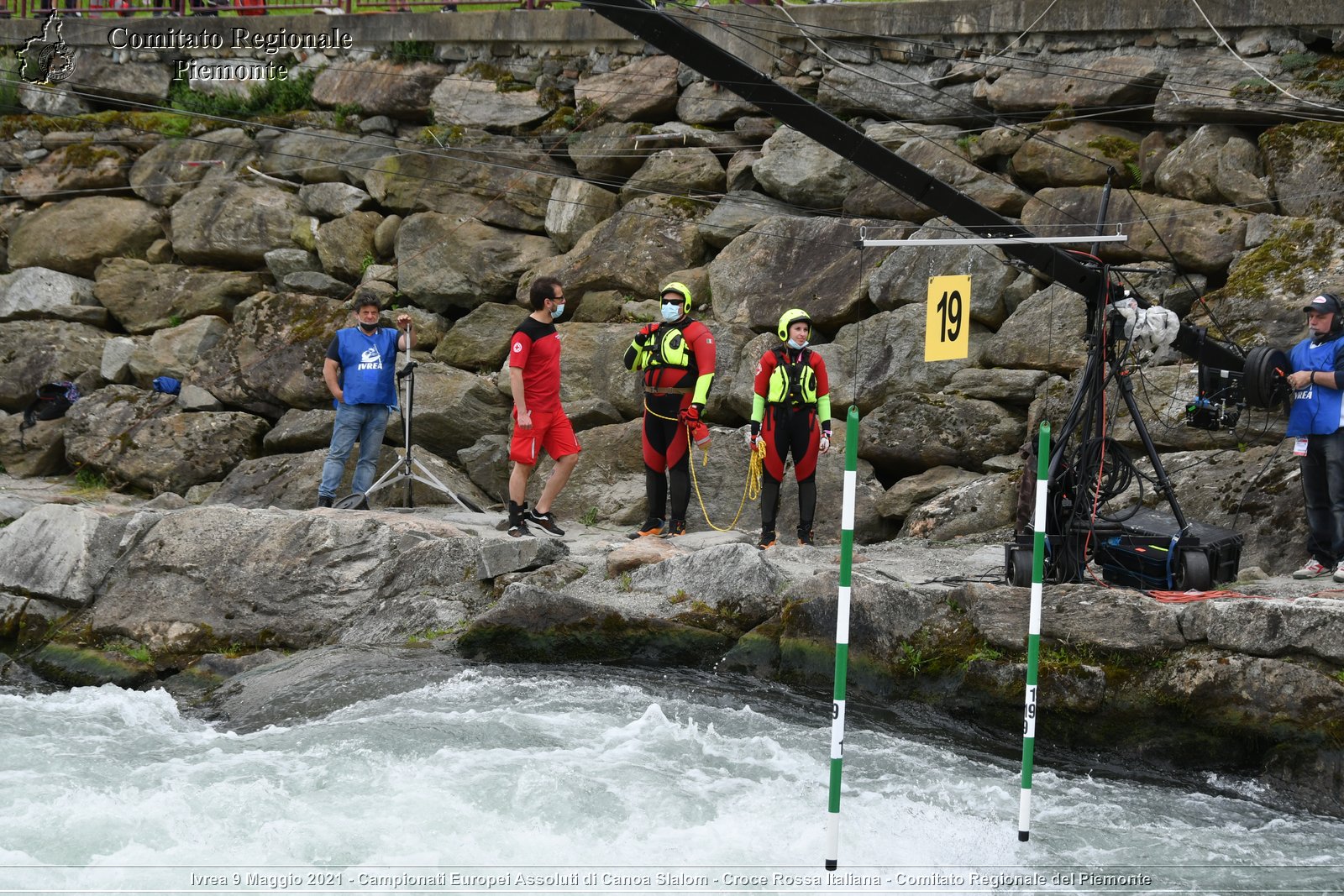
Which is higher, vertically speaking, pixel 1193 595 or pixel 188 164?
pixel 188 164

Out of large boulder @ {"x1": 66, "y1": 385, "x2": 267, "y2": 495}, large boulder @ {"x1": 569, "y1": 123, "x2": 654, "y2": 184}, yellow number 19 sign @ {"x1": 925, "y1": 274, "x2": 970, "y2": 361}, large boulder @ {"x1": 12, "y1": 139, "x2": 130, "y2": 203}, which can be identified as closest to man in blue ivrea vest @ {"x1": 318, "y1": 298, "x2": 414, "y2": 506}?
large boulder @ {"x1": 66, "y1": 385, "x2": 267, "y2": 495}

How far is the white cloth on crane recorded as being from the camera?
7574mm

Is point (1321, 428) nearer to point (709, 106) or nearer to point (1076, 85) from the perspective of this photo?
point (1076, 85)

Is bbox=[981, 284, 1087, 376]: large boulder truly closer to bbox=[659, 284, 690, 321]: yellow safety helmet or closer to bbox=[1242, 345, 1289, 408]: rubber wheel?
bbox=[1242, 345, 1289, 408]: rubber wheel

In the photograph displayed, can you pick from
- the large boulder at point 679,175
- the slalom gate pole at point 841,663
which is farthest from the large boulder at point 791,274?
the slalom gate pole at point 841,663

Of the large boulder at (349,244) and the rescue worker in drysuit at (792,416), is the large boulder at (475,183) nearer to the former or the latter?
the large boulder at (349,244)

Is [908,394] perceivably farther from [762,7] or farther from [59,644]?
[59,644]

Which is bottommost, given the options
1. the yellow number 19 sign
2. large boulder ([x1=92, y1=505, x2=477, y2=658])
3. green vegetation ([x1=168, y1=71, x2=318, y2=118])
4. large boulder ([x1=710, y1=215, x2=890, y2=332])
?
large boulder ([x1=92, y1=505, x2=477, y2=658])

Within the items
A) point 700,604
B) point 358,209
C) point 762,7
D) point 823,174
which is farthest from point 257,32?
point 700,604

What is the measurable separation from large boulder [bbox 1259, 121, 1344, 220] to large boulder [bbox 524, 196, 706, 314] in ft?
16.9

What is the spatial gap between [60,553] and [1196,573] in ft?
24.2

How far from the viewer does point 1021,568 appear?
7.41 meters

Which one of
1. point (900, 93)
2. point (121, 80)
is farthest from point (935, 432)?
point (121, 80)

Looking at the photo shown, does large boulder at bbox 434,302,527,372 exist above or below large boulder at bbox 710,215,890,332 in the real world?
below
